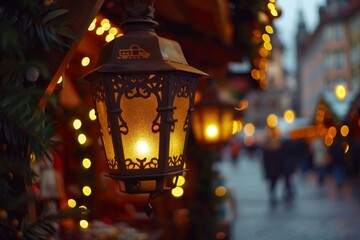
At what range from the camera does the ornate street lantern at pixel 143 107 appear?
2.18 metres

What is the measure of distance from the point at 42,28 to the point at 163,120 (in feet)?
1.87

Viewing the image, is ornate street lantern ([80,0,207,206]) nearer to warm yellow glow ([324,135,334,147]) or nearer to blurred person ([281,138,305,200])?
blurred person ([281,138,305,200])

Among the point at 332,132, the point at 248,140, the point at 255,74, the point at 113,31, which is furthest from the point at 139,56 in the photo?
the point at 248,140

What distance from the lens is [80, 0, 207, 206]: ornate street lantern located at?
85.9 inches

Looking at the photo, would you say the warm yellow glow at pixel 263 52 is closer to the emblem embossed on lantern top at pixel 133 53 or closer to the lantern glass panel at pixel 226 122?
the lantern glass panel at pixel 226 122

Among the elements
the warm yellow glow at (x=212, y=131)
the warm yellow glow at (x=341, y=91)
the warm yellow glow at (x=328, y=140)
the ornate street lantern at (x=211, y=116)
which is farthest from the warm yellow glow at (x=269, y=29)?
the warm yellow glow at (x=328, y=140)

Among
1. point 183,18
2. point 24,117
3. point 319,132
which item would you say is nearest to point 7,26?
point 24,117

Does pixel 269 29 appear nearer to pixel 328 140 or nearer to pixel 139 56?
pixel 139 56

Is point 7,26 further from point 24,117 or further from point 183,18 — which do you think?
point 183,18

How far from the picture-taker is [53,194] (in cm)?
670

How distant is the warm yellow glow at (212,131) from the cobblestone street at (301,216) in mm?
4247

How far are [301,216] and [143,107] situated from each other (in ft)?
38.8

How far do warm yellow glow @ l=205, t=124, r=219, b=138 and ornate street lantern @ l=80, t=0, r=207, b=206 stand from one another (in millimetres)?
4704

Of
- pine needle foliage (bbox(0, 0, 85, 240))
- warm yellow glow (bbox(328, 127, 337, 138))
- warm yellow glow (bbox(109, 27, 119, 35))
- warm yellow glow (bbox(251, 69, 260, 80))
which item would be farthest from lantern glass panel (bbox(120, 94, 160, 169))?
warm yellow glow (bbox(328, 127, 337, 138))
